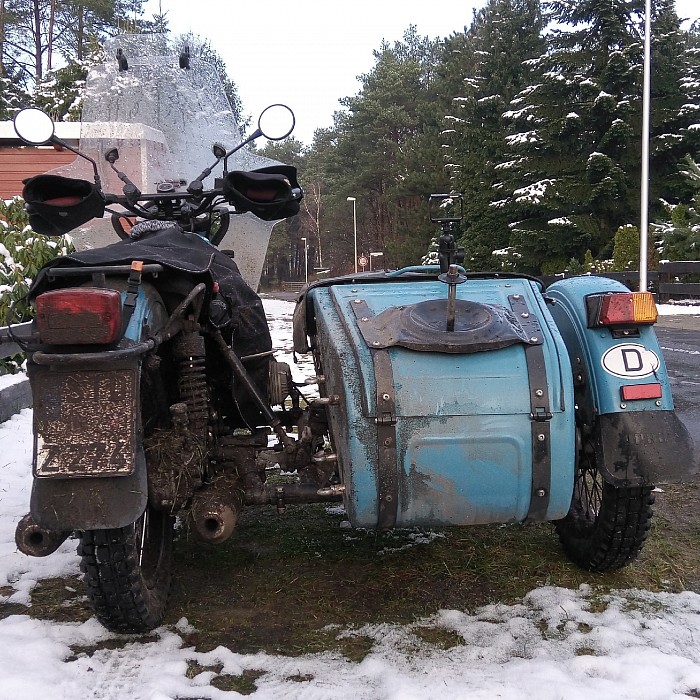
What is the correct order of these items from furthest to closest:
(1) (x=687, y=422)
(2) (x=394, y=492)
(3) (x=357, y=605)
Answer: (1) (x=687, y=422), (3) (x=357, y=605), (2) (x=394, y=492)

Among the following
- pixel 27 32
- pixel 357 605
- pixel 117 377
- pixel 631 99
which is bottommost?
pixel 357 605

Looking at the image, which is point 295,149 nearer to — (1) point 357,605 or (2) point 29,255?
(2) point 29,255

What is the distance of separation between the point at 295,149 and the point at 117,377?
2961 inches

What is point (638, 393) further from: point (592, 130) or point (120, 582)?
point (592, 130)

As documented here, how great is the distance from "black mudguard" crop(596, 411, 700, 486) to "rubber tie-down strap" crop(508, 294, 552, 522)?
29 centimetres

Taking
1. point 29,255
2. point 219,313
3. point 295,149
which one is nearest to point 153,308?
point 219,313

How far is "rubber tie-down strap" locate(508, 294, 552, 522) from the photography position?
224 cm

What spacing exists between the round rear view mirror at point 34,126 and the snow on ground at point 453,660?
2.17m

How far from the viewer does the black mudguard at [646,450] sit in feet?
7.73

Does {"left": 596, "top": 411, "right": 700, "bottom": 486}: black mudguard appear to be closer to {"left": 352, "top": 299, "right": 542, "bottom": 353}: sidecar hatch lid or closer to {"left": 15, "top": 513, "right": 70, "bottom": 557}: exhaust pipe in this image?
{"left": 352, "top": 299, "right": 542, "bottom": 353}: sidecar hatch lid

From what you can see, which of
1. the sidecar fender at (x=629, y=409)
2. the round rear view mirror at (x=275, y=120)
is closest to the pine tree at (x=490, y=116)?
the round rear view mirror at (x=275, y=120)

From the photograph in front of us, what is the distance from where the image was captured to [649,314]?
2482 millimetres

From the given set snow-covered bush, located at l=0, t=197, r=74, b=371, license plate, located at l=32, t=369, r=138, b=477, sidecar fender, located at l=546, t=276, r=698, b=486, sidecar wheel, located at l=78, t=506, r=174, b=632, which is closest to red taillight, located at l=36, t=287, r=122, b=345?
license plate, located at l=32, t=369, r=138, b=477

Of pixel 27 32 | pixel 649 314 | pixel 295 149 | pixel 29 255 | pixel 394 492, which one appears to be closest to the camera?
pixel 394 492
